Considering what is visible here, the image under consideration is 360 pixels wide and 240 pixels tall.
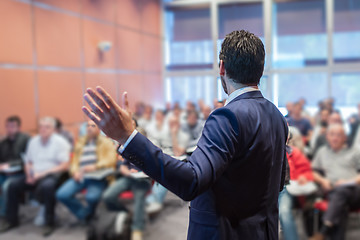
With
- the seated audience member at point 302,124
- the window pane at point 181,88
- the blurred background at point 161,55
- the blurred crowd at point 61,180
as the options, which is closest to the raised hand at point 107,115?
the blurred background at point 161,55

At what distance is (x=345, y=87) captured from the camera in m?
7.15

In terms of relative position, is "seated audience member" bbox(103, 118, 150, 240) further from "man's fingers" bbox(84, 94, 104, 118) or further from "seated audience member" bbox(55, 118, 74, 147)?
"man's fingers" bbox(84, 94, 104, 118)

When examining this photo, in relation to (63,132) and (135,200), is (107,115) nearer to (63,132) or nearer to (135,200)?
(135,200)

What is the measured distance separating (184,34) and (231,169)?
660 centimetres

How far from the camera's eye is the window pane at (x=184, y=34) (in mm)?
6579

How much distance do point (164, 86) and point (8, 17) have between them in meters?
3.72

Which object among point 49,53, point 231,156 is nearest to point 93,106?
point 231,156

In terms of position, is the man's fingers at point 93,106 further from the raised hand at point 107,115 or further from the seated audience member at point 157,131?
the seated audience member at point 157,131

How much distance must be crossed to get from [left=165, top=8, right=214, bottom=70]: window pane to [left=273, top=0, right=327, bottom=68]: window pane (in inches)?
57.4

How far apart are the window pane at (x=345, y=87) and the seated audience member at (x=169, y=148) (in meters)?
4.50

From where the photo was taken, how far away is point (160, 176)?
0.71m

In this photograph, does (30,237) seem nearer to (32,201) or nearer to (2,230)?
(2,230)

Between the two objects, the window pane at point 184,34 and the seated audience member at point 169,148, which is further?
the window pane at point 184,34

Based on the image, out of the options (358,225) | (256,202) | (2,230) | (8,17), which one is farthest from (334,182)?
(8,17)
